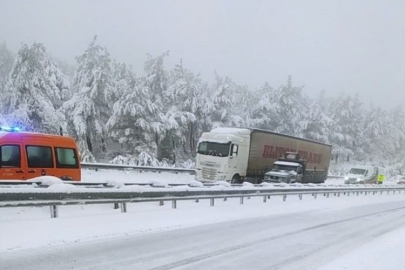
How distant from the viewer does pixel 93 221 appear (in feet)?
33.1

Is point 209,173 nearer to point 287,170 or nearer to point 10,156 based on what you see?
point 287,170

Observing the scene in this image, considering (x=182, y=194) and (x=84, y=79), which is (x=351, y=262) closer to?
(x=182, y=194)

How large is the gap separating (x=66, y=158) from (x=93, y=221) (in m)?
5.08

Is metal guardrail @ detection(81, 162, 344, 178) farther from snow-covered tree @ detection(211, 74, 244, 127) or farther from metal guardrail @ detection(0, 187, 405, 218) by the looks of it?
snow-covered tree @ detection(211, 74, 244, 127)

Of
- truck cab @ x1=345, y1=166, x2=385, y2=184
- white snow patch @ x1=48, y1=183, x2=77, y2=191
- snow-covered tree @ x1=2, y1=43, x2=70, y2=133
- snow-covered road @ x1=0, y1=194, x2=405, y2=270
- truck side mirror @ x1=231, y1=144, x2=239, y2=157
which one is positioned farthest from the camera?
truck cab @ x1=345, y1=166, x2=385, y2=184

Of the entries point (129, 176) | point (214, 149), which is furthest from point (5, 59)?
point (214, 149)

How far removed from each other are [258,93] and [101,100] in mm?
35222

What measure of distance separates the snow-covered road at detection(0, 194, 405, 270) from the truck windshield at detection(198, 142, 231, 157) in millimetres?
12000

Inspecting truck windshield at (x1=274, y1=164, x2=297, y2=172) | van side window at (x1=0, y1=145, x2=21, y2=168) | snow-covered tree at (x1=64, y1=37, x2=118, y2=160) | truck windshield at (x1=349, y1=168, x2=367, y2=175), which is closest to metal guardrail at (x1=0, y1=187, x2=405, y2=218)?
van side window at (x1=0, y1=145, x2=21, y2=168)

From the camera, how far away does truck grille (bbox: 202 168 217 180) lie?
25281 millimetres

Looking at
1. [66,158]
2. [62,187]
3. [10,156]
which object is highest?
[10,156]

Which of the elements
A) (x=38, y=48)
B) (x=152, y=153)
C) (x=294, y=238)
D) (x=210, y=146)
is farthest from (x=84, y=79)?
(x=294, y=238)

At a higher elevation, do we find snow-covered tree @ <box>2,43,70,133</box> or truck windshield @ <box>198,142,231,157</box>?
snow-covered tree @ <box>2,43,70,133</box>

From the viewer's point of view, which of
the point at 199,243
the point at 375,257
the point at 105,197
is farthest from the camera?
the point at 105,197
